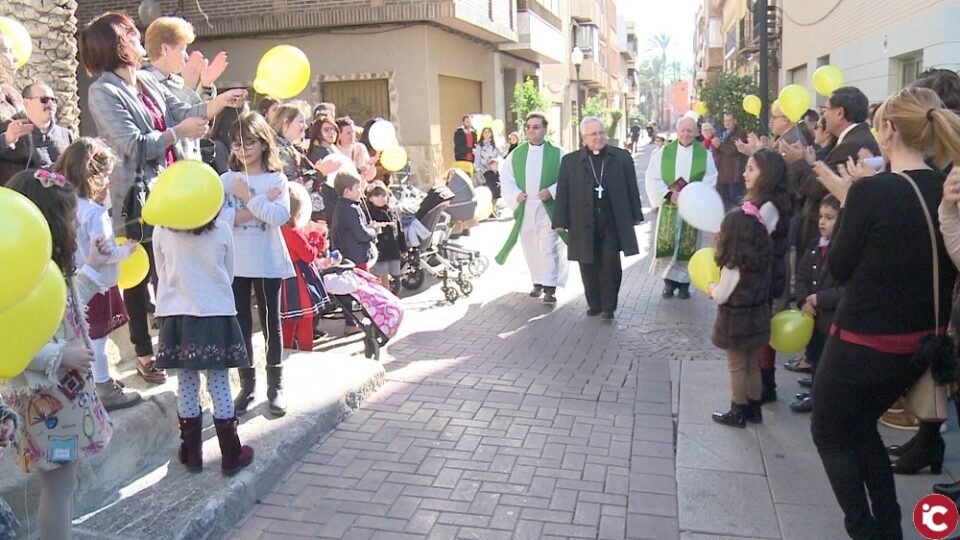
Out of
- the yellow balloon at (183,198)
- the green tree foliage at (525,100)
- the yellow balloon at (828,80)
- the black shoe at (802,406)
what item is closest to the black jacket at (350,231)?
the yellow balloon at (183,198)

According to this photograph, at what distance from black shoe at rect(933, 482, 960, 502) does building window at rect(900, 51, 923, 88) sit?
721 centimetres

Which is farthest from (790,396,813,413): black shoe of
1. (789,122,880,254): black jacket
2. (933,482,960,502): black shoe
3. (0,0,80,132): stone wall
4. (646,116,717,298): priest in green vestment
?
(0,0,80,132): stone wall

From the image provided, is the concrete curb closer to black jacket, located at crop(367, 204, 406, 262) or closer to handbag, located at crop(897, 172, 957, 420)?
black jacket, located at crop(367, 204, 406, 262)

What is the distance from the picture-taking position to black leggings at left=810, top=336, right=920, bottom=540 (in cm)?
315

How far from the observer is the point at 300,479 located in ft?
14.6

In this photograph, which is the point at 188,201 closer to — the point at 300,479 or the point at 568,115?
the point at 300,479

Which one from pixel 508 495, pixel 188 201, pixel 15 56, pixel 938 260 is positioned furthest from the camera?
pixel 15 56

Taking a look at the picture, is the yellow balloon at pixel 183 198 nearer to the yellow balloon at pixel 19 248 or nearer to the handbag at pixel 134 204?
the handbag at pixel 134 204

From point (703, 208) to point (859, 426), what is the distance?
2.96m

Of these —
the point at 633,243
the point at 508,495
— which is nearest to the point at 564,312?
the point at 633,243

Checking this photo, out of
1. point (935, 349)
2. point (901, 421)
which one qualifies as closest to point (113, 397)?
point (935, 349)

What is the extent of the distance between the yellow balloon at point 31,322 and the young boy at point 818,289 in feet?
Answer: 13.1

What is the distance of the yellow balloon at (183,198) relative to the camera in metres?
3.62

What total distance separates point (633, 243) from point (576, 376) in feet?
7.55
